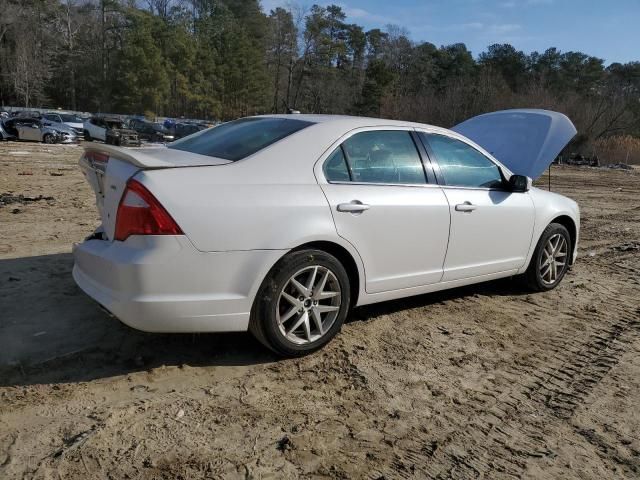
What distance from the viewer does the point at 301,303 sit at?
343cm

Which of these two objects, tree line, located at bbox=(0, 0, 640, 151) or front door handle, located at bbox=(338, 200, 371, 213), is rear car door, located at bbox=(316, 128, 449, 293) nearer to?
front door handle, located at bbox=(338, 200, 371, 213)

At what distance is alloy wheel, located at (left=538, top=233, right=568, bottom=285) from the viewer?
5264 mm

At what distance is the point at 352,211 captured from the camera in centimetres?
356

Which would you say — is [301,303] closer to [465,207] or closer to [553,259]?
[465,207]

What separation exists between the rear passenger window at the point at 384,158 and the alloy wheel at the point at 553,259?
1.93 meters

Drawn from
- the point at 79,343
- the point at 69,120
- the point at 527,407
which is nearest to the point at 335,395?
the point at 527,407

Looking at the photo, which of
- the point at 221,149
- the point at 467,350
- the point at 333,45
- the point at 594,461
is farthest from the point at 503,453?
the point at 333,45

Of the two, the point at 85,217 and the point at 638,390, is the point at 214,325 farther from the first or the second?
the point at 85,217

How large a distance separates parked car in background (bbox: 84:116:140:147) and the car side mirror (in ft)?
83.4

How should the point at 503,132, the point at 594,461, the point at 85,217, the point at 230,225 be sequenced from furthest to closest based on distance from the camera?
the point at 85,217 → the point at 503,132 → the point at 230,225 → the point at 594,461

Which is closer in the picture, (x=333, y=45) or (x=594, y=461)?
(x=594, y=461)

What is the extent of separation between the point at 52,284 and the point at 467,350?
3488mm

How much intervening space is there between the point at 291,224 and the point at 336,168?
63cm

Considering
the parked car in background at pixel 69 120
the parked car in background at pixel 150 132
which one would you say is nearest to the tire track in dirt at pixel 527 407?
the parked car in background at pixel 150 132
